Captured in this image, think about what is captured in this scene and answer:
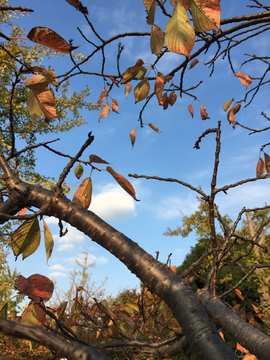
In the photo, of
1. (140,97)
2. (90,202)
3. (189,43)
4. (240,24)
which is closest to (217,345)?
(90,202)

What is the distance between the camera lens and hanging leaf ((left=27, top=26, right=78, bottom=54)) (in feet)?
3.35

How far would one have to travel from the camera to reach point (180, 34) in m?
0.81

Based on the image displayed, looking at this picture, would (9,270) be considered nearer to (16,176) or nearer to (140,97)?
(16,176)

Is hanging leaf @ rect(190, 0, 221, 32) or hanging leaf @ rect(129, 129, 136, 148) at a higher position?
hanging leaf @ rect(129, 129, 136, 148)

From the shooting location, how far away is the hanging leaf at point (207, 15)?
2.68 ft

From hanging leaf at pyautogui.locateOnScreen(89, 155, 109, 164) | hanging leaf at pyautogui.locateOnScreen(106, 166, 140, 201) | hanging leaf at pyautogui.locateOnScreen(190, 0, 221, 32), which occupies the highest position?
hanging leaf at pyautogui.locateOnScreen(190, 0, 221, 32)

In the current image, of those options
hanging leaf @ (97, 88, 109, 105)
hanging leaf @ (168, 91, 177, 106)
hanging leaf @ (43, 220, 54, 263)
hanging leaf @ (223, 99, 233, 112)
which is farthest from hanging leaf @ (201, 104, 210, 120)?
hanging leaf @ (43, 220, 54, 263)

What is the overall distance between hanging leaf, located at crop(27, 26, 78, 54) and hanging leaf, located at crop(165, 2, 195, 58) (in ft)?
1.60

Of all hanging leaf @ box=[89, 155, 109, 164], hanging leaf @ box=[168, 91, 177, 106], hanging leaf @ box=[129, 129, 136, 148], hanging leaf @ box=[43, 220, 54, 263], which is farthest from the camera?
hanging leaf @ box=[168, 91, 177, 106]

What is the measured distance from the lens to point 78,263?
1069 cm

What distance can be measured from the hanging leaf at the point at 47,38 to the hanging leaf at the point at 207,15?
55 centimetres

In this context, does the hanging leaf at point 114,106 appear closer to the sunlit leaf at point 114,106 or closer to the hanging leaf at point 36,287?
the sunlit leaf at point 114,106

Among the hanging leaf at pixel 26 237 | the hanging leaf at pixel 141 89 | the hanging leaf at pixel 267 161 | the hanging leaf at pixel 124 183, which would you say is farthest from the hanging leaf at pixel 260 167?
the hanging leaf at pixel 26 237

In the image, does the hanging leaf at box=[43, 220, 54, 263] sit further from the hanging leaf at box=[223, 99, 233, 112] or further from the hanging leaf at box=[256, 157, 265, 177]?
the hanging leaf at box=[223, 99, 233, 112]
